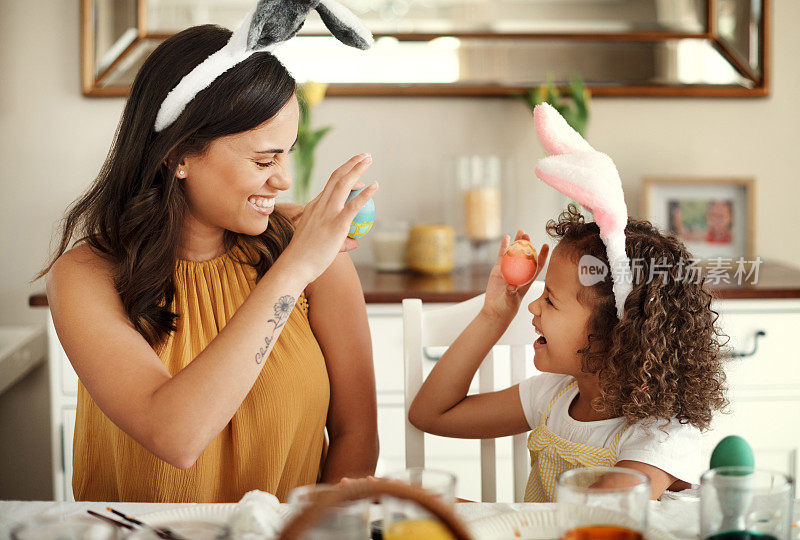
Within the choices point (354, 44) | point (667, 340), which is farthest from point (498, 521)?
→ point (354, 44)

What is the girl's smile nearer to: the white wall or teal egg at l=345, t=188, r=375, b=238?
teal egg at l=345, t=188, r=375, b=238

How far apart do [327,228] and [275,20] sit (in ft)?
1.00

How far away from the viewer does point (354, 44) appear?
1.25m

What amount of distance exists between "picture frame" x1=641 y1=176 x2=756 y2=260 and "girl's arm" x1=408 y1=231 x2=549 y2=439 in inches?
44.4

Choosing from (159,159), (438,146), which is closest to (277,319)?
(159,159)

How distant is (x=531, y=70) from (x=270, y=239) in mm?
1224

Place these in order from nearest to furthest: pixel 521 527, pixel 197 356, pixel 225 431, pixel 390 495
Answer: pixel 390 495 < pixel 521 527 < pixel 197 356 < pixel 225 431

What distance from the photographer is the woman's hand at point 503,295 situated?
4.31ft

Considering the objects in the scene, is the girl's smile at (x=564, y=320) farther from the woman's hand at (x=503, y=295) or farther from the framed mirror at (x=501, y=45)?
the framed mirror at (x=501, y=45)

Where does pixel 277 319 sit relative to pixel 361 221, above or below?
below

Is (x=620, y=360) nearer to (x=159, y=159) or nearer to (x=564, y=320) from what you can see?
(x=564, y=320)

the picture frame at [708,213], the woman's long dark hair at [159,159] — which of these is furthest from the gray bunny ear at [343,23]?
the picture frame at [708,213]

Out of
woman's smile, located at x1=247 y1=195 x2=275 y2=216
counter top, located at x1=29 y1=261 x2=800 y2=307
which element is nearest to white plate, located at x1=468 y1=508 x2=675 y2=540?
woman's smile, located at x1=247 y1=195 x2=275 y2=216

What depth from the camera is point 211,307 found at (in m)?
1.31
